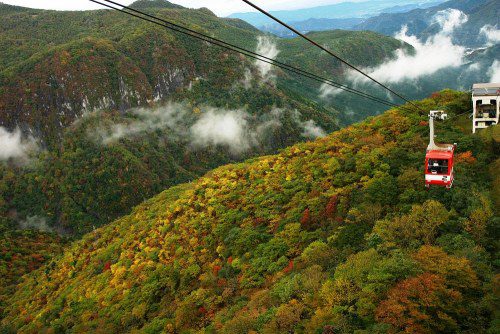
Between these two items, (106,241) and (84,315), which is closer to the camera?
(84,315)

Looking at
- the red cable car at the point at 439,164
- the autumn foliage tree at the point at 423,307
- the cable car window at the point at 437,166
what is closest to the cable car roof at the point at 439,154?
the red cable car at the point at 439,164

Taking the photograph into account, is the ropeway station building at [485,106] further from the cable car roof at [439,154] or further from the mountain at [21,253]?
the mountain at [21,253]

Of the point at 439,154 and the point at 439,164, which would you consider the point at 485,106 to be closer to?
the point at 439,164

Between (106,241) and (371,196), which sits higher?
(371,196)

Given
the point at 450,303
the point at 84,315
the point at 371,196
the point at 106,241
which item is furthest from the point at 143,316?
the point at 106,241

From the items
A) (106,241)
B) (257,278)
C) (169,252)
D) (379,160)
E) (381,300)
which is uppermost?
(379,160)

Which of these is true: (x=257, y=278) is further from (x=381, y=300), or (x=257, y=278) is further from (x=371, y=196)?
(x=381, y=300)
